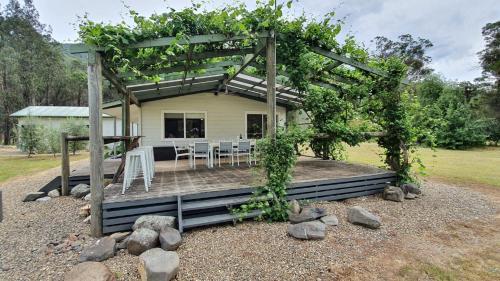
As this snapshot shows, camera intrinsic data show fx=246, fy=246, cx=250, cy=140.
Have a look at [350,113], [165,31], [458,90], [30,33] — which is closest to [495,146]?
[458,90]

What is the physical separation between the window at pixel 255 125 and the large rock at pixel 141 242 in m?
7.56

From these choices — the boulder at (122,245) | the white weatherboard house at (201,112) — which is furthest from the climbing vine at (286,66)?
the white weatherboard house at (201,112)

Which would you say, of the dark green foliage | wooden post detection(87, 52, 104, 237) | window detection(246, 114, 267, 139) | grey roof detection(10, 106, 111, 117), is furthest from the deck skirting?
grey roof detection(10, 106, 111, 117)

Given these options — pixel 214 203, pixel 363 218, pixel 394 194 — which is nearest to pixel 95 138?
pixel 214 203

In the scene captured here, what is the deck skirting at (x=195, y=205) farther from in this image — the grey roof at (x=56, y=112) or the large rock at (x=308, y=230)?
the grey roof at (x=56, y=112)

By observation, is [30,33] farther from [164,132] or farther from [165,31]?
[165,31]

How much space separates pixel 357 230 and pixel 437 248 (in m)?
0.98

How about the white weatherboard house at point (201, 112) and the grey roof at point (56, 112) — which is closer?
the white weatherboard house at point (201, 112)

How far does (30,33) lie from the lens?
27.3 m

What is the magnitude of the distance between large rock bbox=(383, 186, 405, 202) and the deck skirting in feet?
4.41

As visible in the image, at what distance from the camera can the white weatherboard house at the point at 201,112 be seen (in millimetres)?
9086

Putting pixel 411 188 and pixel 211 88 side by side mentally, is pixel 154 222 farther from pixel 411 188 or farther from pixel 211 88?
pixel 211 88

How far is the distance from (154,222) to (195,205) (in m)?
0.64

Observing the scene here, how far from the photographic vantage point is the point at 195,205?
3.87 meters
